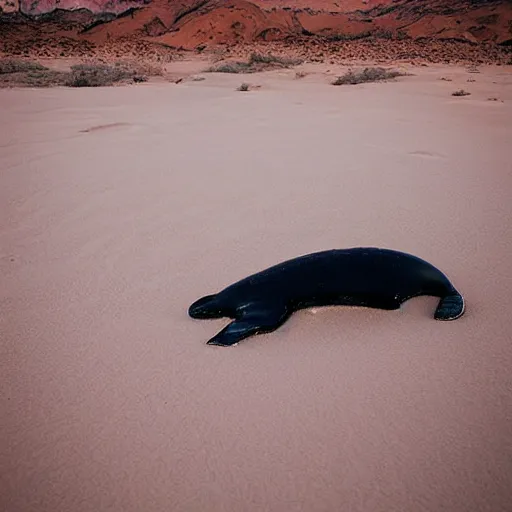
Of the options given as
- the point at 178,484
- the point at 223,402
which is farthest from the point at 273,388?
the point at 178,484

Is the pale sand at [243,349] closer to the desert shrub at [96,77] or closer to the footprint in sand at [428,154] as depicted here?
the footprint in sand at [428,154]

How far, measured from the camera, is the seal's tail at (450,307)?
1101 millimetres

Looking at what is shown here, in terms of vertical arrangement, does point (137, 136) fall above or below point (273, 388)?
above

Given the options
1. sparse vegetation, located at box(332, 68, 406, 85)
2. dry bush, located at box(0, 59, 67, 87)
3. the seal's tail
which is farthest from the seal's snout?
dry bush, located at box(0, 59, 67, 87)

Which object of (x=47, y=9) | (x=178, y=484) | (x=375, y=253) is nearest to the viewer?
(x=178, y=484)

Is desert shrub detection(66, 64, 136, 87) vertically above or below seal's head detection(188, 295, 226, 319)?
above

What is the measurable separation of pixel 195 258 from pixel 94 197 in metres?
0.88

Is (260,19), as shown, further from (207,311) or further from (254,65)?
(207,311)

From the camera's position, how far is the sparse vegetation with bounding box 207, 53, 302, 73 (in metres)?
8.62

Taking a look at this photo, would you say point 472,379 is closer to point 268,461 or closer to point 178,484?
point 268,461

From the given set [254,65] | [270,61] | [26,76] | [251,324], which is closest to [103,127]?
[251,324]

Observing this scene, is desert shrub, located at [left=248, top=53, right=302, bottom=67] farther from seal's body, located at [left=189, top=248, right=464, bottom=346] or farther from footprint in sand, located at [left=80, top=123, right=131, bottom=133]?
seal's body, located at [left=189, top=248, right=464, bottom=346]

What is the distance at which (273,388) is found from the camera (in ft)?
2.96

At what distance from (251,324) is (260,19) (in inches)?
775
